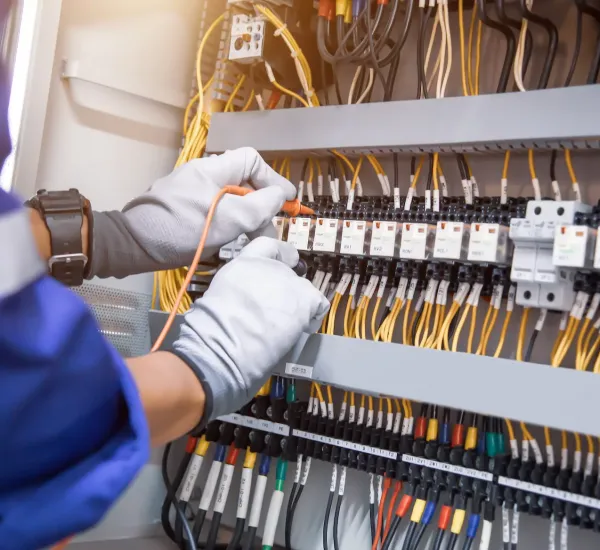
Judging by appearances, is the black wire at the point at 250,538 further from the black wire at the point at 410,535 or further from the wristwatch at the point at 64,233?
the wristwatch at the point at 64,233

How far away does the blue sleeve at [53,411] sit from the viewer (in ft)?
1.54

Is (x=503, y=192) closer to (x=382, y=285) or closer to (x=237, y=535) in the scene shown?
(x=382, y=285)

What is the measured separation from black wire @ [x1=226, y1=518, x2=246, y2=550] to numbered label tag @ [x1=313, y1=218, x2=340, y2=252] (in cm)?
73

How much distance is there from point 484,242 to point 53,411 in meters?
1.04

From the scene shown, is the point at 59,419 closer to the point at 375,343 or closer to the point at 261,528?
the point at 375,343

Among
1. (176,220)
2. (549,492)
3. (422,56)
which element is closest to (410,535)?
(549,492)

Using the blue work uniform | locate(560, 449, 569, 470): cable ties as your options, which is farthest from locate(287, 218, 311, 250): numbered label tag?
the blue work uniform

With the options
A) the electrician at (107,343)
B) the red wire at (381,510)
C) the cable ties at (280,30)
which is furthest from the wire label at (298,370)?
the cable ties at (280,30)

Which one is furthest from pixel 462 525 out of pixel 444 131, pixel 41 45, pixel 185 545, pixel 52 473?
pixel 41 45

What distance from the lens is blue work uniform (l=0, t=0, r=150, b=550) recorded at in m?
0.47

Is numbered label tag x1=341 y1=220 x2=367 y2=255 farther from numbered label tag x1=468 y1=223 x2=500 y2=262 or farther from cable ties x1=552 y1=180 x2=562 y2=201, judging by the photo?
cable ties x1=552 y1=180 x2=562 y2=201

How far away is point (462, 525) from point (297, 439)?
439 millimetres

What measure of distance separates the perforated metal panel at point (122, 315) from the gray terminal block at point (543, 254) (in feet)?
3.23

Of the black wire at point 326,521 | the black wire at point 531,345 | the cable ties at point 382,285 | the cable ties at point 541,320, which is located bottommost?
the black wire at point 326,521
